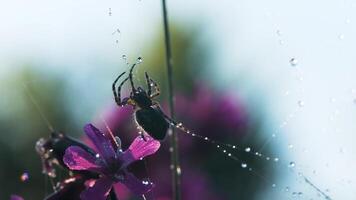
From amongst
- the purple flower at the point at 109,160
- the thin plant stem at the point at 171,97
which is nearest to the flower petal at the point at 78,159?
the purple flower at the point at 109,160

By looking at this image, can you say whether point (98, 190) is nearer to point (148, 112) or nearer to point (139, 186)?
point (139, 186)

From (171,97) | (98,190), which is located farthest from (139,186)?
(171,97)

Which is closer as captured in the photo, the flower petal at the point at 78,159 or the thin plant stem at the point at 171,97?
the flower petal at the point at 78,159

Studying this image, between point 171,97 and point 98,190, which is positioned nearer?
point 98,190

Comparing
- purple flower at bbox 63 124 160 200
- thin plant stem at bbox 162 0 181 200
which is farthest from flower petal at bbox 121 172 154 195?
thin plant stem at bbox 162 0 181 200

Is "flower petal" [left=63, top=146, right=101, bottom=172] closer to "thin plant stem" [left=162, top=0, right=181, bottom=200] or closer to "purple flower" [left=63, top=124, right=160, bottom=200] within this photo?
"purple flower" [left=63, top=124, right=160, bottom=200]

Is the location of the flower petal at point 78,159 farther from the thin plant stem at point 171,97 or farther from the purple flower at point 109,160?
the thin plant stem at point 171,97
